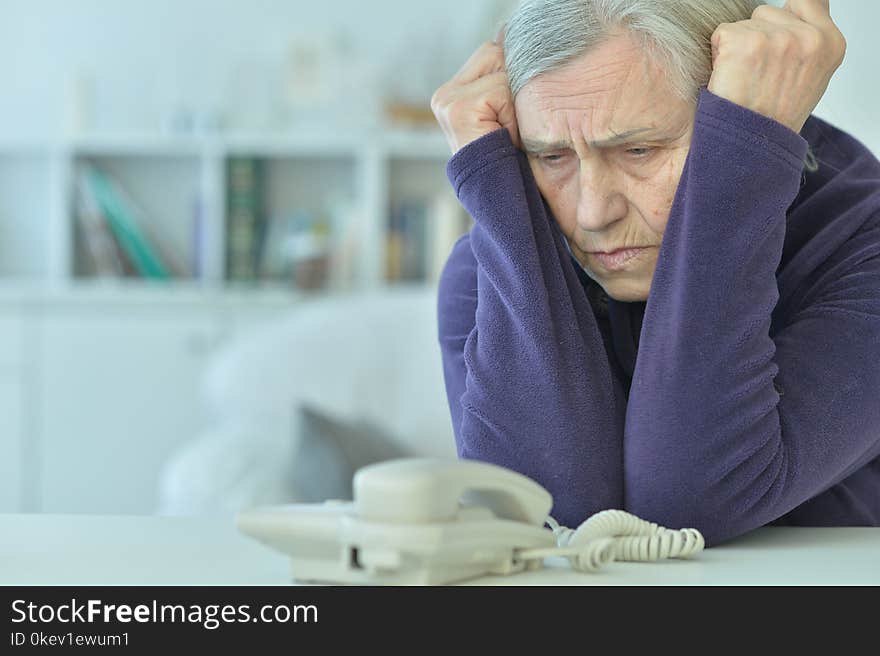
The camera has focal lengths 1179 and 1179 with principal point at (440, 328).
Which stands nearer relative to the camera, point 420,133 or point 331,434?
point 331,434

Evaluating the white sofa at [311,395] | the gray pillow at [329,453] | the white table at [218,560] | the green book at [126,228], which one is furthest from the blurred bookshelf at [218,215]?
the white table at [218,560]

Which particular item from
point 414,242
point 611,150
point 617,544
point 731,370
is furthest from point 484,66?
point 414,242

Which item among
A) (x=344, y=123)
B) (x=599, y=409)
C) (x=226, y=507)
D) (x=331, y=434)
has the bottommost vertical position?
(x=226, y=507)

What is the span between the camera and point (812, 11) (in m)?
1.04

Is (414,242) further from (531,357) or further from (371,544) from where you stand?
(371,544)

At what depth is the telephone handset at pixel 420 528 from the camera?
660 millimetres

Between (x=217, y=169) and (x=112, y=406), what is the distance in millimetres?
914

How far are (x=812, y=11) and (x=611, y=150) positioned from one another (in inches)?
8.3

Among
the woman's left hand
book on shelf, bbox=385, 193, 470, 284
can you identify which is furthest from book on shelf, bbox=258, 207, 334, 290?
the woman's left hand

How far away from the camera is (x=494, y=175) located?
112 centimetres

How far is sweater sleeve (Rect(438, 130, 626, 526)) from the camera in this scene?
106 cm

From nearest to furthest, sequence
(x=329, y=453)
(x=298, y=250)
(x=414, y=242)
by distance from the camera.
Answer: (x=329, y=453) → (x=298, y=250) → (x=414, y=242)
